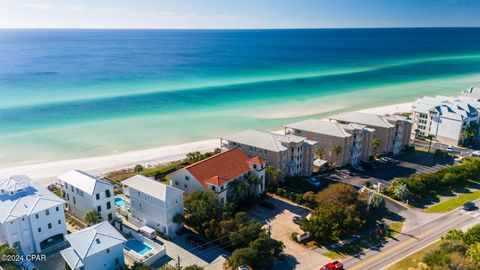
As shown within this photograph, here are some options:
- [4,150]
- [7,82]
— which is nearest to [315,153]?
[4,150]

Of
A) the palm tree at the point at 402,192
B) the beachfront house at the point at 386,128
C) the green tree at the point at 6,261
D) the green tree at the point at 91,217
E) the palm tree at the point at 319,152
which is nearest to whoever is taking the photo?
the green tree at the point at 6,261

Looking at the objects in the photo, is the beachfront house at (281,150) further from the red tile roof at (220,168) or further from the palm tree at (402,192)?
the palm tree at (402,192)

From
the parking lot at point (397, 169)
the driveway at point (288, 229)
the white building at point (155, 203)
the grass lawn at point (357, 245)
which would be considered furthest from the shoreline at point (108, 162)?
A: the grass lawn at point (357, 245)

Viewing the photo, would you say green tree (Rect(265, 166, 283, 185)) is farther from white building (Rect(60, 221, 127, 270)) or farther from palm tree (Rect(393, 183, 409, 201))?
white building (Rect(60, 221, 127, 270))

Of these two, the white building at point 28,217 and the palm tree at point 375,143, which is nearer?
the white building at point 28,217

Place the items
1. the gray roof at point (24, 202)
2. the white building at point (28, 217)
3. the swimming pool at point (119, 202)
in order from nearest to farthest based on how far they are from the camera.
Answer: the white building at point (28, 217)
the gray roof at point (24, 202)
the swimming pool at point (119, 202)

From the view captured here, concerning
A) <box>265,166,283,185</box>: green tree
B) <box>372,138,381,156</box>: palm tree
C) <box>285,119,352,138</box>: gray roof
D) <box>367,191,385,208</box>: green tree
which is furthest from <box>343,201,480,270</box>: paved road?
<box>285,119,352,138</box>: gray roof

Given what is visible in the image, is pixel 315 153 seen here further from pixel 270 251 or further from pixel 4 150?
pixel 4 150
